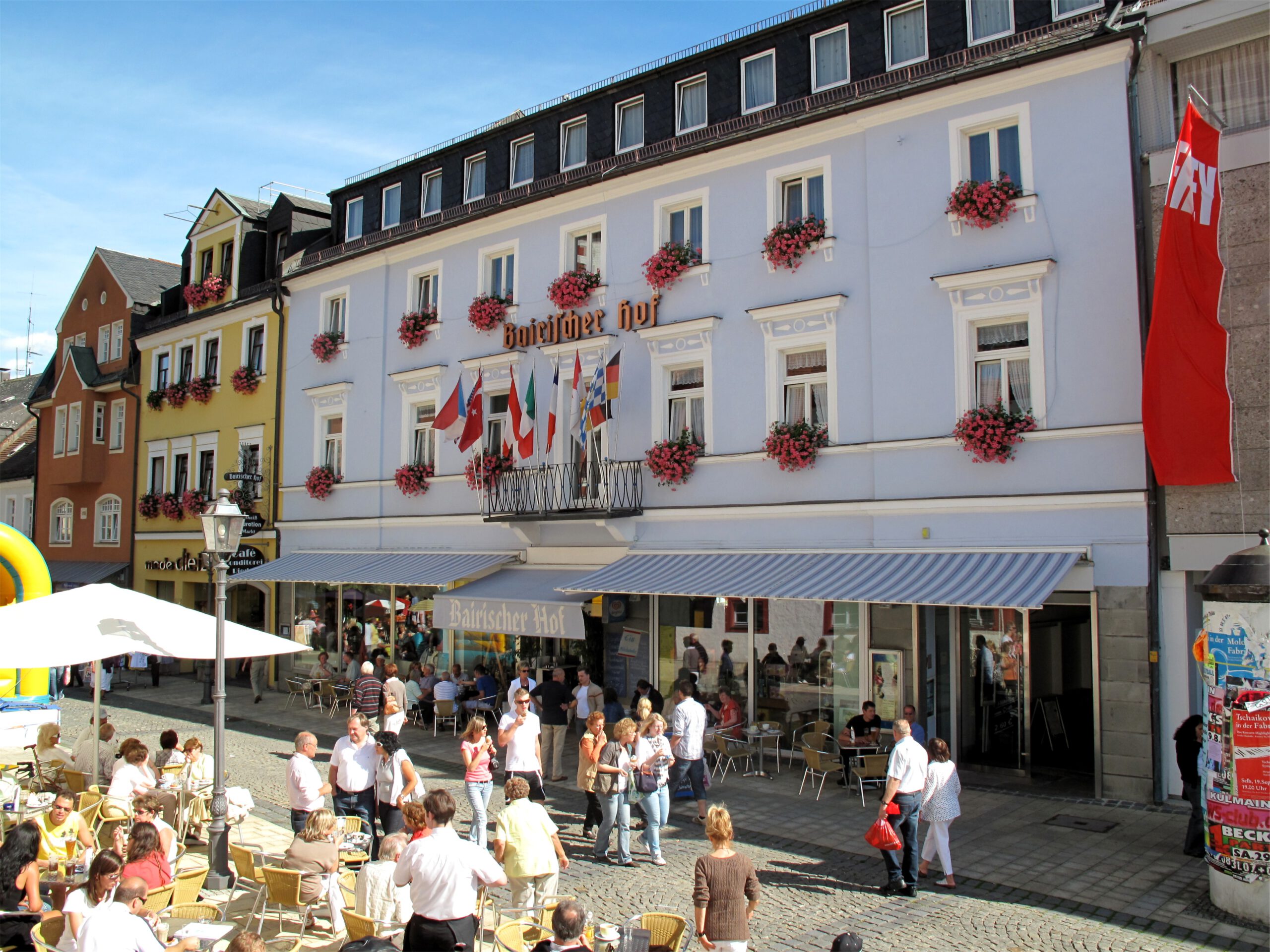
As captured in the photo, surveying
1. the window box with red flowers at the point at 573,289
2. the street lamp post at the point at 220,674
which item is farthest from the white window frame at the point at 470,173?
the street lamp post at the point at 220,674

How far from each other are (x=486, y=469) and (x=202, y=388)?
12.8m

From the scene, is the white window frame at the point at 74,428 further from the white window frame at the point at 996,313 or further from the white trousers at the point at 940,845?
the white trousers at the point at 940,845

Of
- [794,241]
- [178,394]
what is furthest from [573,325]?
[178,394]

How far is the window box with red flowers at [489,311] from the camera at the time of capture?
20297mm

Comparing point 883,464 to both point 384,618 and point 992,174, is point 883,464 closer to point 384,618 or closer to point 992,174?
point 992,174

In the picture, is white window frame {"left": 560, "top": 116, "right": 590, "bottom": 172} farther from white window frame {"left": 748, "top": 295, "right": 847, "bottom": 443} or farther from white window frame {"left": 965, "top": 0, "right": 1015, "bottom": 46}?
white window frame {"left": 965, "top": 0, "right": 1015, "bottom": 46}

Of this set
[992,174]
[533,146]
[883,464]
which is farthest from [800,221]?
[533,146]

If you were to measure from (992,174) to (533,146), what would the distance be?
33.2 feet

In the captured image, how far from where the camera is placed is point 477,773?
1062 centimetres

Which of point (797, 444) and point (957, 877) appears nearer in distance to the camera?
point (957, 877)

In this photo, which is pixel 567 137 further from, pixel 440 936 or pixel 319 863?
pixel 440 936

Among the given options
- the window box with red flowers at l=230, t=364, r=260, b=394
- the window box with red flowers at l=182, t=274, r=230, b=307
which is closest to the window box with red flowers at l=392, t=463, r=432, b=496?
the window box with red flowers at l=230, t=364, r=260, b=394

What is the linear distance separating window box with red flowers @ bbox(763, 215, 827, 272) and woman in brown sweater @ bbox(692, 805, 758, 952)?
439 inches

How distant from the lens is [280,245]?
1089 inches
